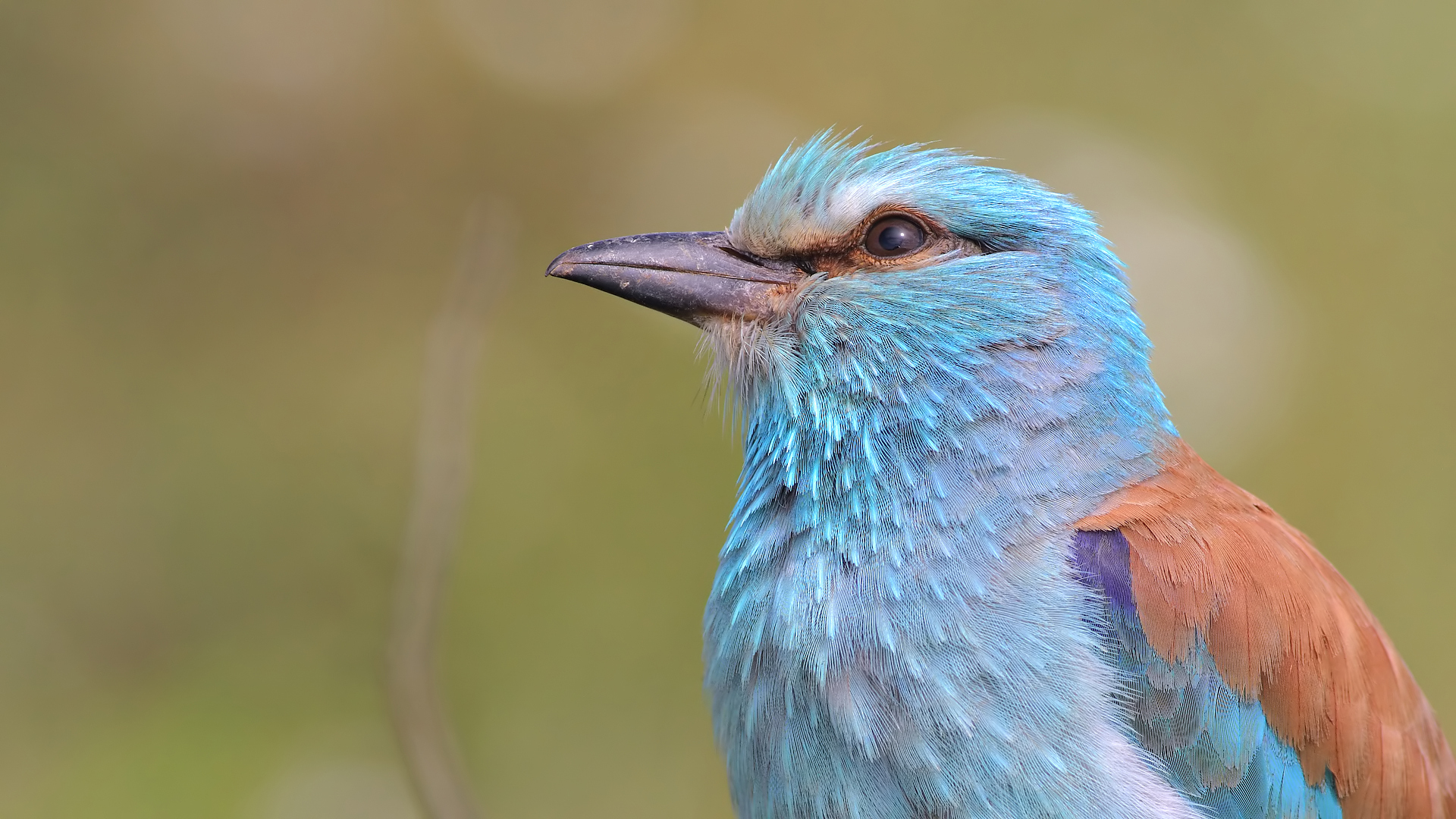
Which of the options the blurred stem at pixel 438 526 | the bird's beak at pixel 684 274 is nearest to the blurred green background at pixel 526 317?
the bird's beak at pixel 684 274

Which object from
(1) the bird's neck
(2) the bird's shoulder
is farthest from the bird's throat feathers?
(2) the bird's shoulder

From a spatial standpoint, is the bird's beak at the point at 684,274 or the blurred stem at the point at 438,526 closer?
the blurred stem at the point at 438,526

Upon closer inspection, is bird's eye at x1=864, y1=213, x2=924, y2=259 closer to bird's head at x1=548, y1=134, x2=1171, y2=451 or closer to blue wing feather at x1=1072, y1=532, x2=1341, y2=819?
bird's head at x1=548, y1=134, x2=1171, y2=451

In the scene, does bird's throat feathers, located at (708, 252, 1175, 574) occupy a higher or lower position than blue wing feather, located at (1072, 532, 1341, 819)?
higher

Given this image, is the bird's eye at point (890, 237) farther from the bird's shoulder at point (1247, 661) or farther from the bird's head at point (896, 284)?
the bird's shoulder at point (1247, 661)

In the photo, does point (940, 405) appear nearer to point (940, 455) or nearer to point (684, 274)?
point (940, 455)

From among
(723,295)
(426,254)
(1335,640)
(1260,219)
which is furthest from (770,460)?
(1260,219)

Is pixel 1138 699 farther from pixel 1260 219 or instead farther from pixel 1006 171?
pixel 1260 219
